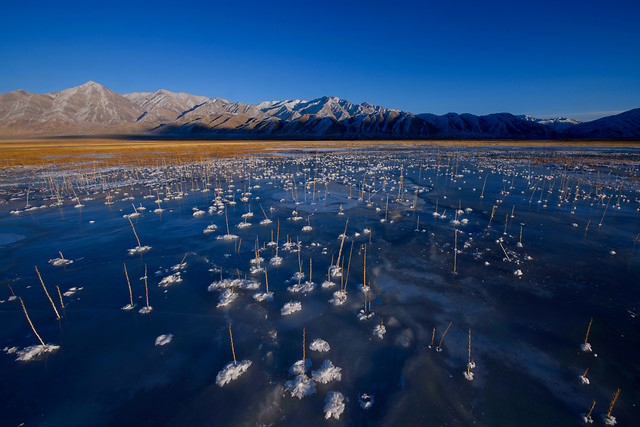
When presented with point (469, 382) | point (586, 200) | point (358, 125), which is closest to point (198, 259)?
point (469, 382)

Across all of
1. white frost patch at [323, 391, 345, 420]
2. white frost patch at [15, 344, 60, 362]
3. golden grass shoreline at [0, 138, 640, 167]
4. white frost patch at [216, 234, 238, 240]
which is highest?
golden grass shoreline at [0, 138, 640, 167]

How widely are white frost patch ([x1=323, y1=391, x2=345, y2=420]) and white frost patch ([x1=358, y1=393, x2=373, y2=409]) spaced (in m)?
0.23

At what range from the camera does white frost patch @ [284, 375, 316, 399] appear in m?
3.28

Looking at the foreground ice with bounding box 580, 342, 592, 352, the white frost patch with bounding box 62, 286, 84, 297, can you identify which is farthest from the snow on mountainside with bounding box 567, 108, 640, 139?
the white frost patch with bounding box 62, 286, 84, 297

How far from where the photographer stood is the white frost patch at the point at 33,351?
12.5ft

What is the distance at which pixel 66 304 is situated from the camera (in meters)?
5.00

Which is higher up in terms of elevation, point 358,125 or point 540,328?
point 358,125

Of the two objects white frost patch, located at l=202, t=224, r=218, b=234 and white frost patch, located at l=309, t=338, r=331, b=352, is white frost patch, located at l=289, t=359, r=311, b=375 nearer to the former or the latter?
white frost patch, located at l=309, t=338, r=331, b=352

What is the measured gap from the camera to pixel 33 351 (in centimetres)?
389

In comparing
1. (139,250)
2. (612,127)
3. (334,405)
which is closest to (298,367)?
(334,405)

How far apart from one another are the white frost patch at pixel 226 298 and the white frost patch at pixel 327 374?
2229 millimetres

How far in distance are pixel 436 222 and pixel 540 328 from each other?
5.07 meters

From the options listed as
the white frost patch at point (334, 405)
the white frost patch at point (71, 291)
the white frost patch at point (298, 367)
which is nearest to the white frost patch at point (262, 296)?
the white frost patch at point (298, 367)

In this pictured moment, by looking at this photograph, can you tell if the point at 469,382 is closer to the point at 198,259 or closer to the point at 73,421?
the point at 73,421
